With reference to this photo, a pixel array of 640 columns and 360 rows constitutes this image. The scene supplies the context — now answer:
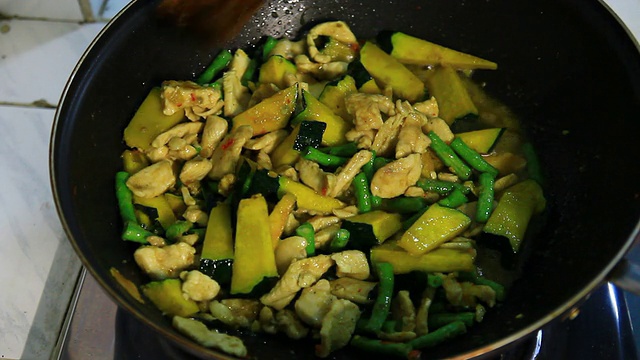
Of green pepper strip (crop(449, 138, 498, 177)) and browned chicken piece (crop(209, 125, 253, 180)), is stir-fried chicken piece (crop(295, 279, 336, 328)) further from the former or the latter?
green pepper strip (crop(449, 138, 498, 177))

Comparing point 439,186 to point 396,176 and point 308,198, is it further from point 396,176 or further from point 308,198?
point 308,198

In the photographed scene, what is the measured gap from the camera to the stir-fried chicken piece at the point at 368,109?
4.52ft

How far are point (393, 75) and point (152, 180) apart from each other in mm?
628

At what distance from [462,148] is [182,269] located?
0.66 metres

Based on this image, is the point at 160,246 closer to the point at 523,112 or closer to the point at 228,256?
the point at 228,256

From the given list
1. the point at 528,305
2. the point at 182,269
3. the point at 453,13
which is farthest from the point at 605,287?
the point at 182,269

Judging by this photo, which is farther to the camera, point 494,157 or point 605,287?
point 494,157

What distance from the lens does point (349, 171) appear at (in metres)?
1.34

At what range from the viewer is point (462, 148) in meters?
1.43

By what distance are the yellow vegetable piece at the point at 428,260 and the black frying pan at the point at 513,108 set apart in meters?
0.11

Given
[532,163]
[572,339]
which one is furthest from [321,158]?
[572,339]

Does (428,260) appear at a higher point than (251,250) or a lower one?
higher

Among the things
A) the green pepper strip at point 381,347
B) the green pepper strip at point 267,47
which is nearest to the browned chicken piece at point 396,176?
the green pepper strip at point 381,347

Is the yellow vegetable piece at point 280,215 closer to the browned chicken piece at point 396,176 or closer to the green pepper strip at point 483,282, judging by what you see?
the browned chicken piece at point 396,176
